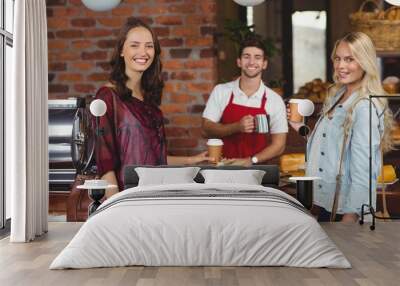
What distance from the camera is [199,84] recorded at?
A: 710 centimetres

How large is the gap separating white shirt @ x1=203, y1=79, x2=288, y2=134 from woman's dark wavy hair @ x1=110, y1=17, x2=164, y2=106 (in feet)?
1.65

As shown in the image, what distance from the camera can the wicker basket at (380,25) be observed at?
6.92 meters

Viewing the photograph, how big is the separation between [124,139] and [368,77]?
2226 mm

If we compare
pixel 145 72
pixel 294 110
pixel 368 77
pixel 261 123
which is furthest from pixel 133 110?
pixel 368 77

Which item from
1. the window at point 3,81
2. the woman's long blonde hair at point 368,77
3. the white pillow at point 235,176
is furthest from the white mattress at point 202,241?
the woman's long blonde hair at point 368,77

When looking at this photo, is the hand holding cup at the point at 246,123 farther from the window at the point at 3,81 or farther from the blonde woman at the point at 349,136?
the window at the point at 3,81

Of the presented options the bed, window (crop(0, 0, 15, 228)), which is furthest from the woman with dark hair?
the bed

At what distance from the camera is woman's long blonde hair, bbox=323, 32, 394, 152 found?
654cm

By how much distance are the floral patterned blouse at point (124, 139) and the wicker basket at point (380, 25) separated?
2150 millimetres

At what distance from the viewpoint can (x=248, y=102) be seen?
695cm

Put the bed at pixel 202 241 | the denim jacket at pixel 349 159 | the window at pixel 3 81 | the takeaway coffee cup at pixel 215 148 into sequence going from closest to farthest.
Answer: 1. the bed at pixel 202 241
2. the window at pixel 3 81
3. the denim jacket at pixel 349 159
4. the takeaway coffee cup at pixel 215 148

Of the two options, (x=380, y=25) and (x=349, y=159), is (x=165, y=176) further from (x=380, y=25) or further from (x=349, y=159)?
(x=380, y=25)

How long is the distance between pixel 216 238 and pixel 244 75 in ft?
8.78

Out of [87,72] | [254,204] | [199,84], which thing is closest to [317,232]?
[254,204]
